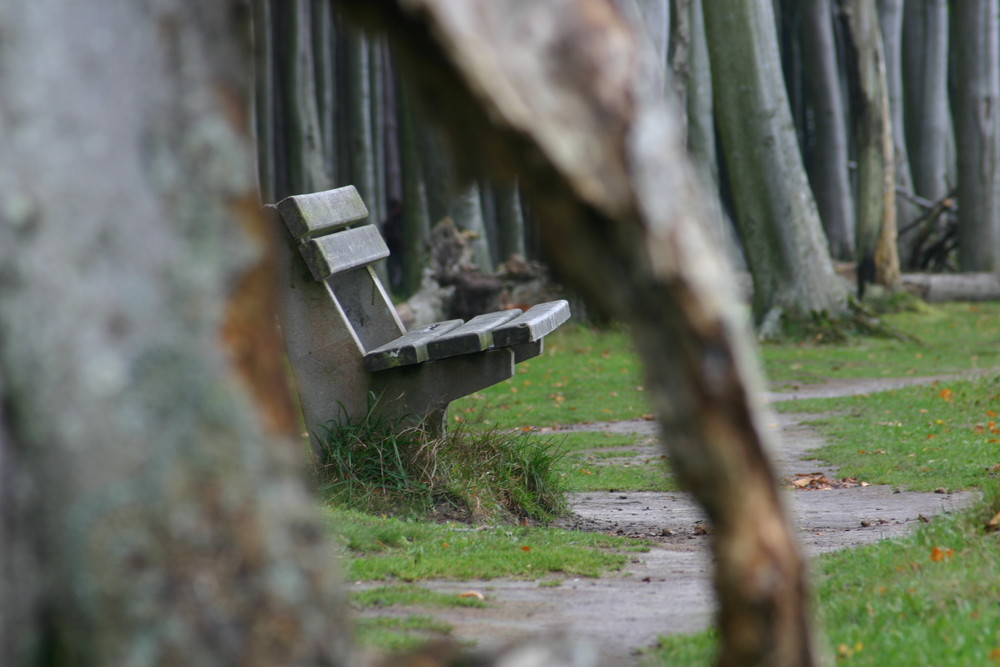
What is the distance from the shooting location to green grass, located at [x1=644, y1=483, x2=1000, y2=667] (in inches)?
111

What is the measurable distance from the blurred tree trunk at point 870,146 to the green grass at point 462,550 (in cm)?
1292

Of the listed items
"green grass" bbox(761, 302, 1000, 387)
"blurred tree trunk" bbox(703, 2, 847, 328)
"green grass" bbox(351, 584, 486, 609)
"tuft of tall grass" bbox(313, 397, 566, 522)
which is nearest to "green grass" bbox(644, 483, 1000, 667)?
"green grass" bbox(351, 584, 486, 609)

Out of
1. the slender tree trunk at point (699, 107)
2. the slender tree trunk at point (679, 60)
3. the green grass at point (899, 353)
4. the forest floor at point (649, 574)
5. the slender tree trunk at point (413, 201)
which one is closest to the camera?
the forest floor at point (649, 574)

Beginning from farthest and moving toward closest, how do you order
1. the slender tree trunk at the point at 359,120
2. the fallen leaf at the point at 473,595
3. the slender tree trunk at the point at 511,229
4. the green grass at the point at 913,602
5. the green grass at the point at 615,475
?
the slender tree trunk at the point at 359,120 → the slender tree trunk at the point at 511,229 → the green grass at the point at 615,475 → the fallen leaf at the point at 473,595 → the green grass at the point at 913,602

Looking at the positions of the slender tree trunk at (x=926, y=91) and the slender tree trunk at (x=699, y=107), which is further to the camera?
the slender tree trunk at (x=926, y=91)

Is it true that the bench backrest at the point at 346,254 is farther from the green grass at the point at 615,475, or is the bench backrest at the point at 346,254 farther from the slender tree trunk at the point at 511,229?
the slender tree trunk at the point at 511,229

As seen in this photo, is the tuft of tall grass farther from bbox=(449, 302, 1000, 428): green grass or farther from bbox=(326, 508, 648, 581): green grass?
bbox=(449, 302, 1000, 428): green grass

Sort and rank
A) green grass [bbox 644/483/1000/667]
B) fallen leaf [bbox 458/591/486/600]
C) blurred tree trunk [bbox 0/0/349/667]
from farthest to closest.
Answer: fallen leaf [bbox 458/591/486/600] < green grass [bbox 644/483/1000/667] < blurred tree trunk [bbox 0/0/349/667]

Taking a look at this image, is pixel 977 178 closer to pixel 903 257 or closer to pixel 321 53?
pixel 903 257

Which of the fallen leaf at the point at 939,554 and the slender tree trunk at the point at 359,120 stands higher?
the slender tree trunk at the point at 359,120

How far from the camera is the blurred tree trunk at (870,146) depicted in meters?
16.2

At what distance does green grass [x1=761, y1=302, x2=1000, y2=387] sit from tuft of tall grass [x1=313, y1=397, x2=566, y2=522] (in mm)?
6570

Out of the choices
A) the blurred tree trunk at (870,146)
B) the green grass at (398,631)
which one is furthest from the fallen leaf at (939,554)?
the blurred tree trunk at (870,146)

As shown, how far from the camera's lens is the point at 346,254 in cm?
548
